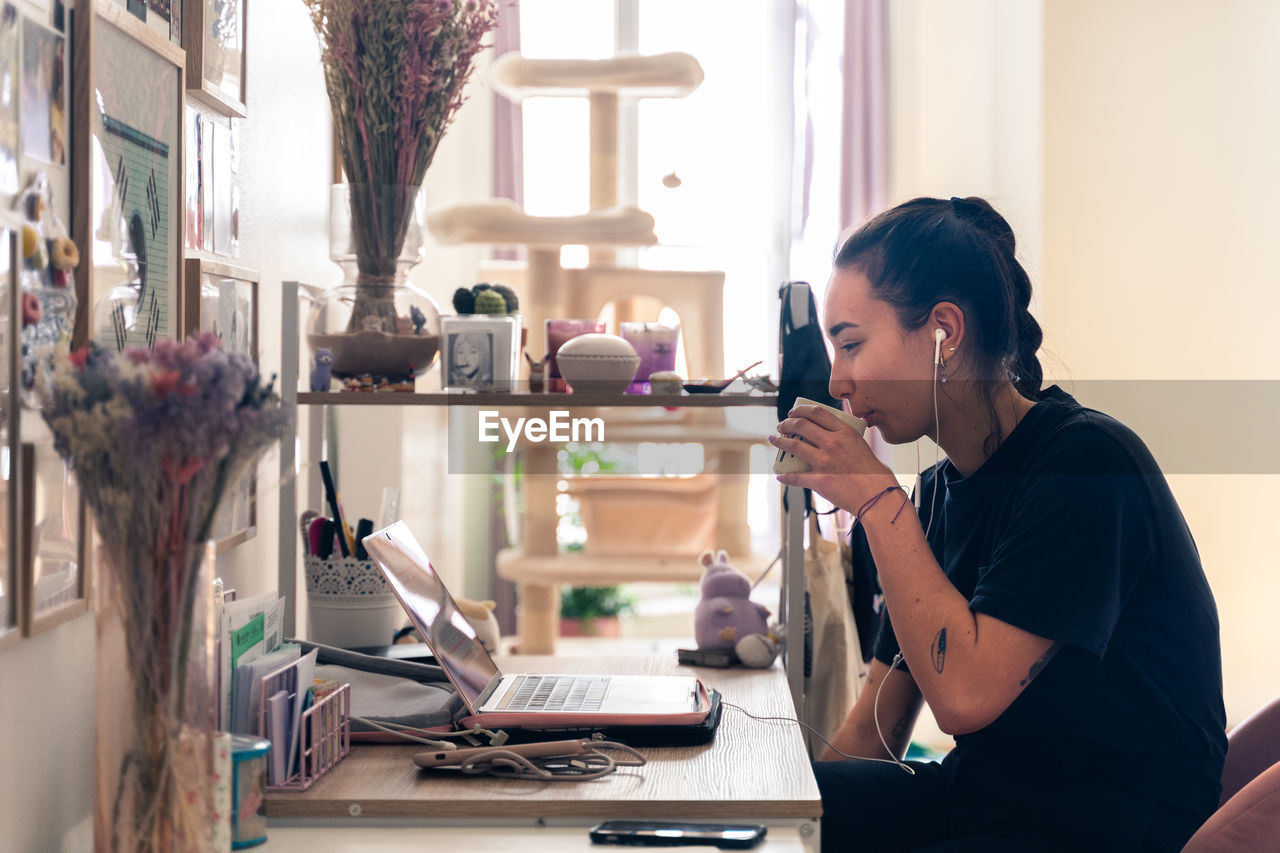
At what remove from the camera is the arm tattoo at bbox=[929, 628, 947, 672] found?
3.65ft

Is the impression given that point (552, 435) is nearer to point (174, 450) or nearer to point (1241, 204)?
point (1241, 204)

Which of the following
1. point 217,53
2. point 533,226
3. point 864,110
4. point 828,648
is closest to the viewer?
point 217,53

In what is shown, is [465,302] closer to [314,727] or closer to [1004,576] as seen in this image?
[314,727]

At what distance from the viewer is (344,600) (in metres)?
1.54

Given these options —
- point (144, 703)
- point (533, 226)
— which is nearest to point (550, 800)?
point (144, 703)

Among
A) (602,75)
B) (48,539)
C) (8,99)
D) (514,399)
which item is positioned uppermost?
(602,75)

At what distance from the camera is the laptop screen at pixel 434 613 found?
116 centimetres

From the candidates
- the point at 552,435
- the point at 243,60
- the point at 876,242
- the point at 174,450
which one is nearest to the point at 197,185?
the point at 243,60

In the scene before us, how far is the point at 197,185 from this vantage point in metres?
1.27

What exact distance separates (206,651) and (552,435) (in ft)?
8.33

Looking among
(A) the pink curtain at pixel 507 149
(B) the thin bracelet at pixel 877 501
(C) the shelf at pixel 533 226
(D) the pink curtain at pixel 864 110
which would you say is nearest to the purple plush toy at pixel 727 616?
(B) the thin bracelet at pixel 877 501

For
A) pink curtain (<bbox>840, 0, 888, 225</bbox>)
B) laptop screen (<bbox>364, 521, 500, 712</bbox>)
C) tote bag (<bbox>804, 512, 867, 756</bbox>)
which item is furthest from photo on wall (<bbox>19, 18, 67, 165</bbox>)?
pink curtain (<bbox>840, 0, 888, 225</bbox>)

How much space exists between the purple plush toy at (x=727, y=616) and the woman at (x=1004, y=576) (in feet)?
0.78

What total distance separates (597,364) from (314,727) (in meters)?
0.59
